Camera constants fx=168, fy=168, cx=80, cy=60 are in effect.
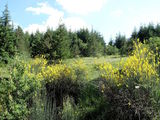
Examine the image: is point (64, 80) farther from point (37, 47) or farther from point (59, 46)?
point (37, 47)

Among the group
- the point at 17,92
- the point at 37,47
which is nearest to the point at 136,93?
the point at 17,92

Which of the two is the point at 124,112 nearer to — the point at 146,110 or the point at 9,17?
the point at 146,110

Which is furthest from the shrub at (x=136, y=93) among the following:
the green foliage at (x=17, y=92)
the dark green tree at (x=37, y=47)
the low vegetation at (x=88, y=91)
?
the dark green tree at (x=37, y=47)

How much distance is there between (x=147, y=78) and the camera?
3.30m

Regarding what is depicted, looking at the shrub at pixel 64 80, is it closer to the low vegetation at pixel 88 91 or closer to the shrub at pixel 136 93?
the low vegetation at pixel 88 91

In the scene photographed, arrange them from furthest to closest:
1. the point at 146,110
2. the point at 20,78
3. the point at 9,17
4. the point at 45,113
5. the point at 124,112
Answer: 1. the point at 9,17
2. the point at 20,78
3. the point at 45,113
4. the point at 124,112
5. the point at 146,110

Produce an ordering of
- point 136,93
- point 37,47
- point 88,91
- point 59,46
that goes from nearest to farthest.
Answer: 1. point 136,93
2. point 88,91
3. point 59,46
4. point 37,47

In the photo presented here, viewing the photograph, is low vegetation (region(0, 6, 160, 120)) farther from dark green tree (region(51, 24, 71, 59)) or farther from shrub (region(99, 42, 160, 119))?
dark green tree (region(51, 24, 71, 59))

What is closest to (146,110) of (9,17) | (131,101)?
(131,101)

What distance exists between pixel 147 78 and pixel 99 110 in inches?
60.5

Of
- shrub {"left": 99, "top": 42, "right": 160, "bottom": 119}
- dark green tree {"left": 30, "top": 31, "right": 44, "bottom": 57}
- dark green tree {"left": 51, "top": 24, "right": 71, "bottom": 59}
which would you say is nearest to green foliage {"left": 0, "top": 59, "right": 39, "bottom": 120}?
shrub {"left": 99, "top": 42, "right": 160, "bottom": 119}

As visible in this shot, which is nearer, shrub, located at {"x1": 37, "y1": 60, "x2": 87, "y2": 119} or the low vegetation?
the low vegetation

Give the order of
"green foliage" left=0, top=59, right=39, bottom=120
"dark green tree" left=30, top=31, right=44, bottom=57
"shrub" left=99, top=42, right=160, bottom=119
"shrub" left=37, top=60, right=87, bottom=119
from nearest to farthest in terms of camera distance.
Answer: "shrub" left=99, top=42, right=160, bottom=119
"green foliage" left=0, top=59, right=39, bottom=120
"shrub" left=37, top=60, right=87, bottom=119
"dark green tree" left=30, top=31, right=44, bottom=57

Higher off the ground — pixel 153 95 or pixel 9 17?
pixel 9 17
